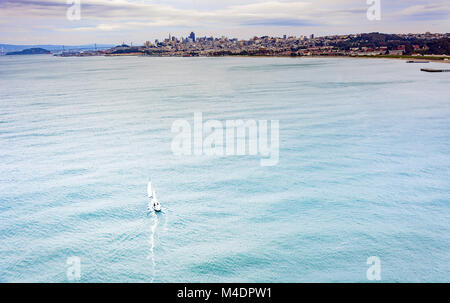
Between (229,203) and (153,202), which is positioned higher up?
(153,202)

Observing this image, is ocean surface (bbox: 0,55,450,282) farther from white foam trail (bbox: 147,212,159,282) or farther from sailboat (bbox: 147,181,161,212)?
sailboat (bbox: 147,181,161,212)

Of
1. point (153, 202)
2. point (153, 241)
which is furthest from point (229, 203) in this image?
point (153, 241)

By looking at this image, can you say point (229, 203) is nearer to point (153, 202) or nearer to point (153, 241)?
point (153, 202)

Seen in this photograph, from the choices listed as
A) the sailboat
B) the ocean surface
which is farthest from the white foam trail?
the sailboat

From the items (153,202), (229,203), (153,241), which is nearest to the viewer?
(153,241)

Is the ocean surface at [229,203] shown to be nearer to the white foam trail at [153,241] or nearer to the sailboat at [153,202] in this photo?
the white foam trail at [153,241]

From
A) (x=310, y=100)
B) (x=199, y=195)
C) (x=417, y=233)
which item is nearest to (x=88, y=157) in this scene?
(x=199, y=195)

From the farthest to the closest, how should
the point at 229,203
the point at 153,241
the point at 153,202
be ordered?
1. the point at 229,203
2. the point at 153,202
3. the point at 153,241

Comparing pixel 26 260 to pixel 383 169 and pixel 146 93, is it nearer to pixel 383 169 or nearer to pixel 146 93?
pixel 383 169
